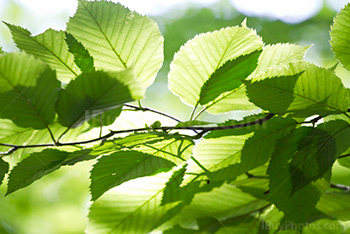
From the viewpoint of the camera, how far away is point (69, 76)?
48 centimetres

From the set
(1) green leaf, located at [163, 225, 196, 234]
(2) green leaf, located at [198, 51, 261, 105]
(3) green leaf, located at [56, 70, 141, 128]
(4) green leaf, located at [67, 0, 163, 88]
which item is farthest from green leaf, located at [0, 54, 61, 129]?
(1) green leaf, located at [163, 225, 196, 234]

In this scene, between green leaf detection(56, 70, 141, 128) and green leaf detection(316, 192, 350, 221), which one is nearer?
green leaf detection(56, 70, 141, 128)

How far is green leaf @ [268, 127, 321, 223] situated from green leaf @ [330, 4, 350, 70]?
0.36 ft

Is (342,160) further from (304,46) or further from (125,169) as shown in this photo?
(125,169)

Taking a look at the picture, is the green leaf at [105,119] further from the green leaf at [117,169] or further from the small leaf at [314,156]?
the small leaf at [314,156]

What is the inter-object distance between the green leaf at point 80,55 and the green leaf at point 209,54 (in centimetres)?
12

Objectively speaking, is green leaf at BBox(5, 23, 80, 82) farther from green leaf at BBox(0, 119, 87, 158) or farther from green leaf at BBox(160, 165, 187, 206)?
green leaf at BBox(160, 165, 187, 206)

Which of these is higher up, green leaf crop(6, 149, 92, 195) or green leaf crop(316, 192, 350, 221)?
green leaf crop(6, 149, 92, 195)

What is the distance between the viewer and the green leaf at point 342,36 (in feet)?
1.47

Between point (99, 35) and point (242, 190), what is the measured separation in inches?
15.2

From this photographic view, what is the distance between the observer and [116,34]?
480 millimetres

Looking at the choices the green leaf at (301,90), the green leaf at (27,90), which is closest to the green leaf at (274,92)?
the green leaf at (301,90)

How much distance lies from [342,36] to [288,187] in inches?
8.5

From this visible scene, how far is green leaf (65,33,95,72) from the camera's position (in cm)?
46
